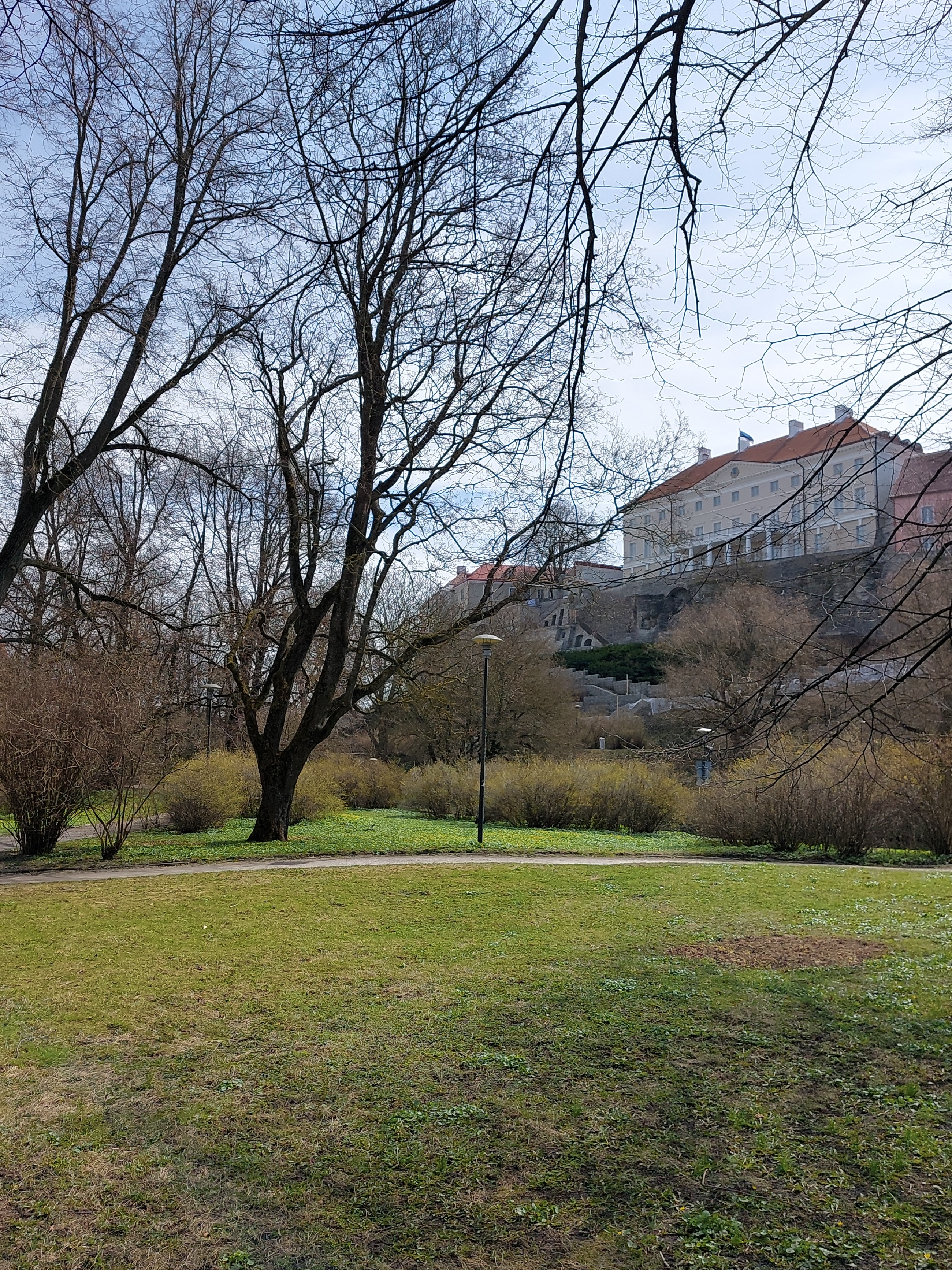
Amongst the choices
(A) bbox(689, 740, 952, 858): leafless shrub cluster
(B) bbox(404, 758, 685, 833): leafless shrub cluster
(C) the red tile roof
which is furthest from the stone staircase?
(C) the red tile roof

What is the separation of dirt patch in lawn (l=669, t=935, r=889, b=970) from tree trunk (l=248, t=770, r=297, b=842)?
11153 millimetres

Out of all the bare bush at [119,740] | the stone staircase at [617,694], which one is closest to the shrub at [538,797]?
the bare bush at [119,740]

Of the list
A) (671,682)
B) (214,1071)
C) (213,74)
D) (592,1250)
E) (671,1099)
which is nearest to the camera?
(592,1250)

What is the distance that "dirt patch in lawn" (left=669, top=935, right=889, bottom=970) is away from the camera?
7.31 meters

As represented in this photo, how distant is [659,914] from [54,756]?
388 inches

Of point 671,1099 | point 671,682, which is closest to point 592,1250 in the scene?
point 671,1099

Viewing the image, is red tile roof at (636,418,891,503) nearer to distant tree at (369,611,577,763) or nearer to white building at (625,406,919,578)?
white building at (625,406,919,578)

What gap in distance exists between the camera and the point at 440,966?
7305mm

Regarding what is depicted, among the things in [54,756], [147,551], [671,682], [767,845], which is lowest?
[767,845]

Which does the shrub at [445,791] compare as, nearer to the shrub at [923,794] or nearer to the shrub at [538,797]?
the shrub at [538,797]

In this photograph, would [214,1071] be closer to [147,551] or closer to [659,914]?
[659,914]

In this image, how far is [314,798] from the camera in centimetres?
2339

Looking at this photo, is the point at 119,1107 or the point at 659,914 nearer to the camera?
the point at 119,1107

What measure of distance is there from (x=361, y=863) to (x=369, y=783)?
57.4 ft
